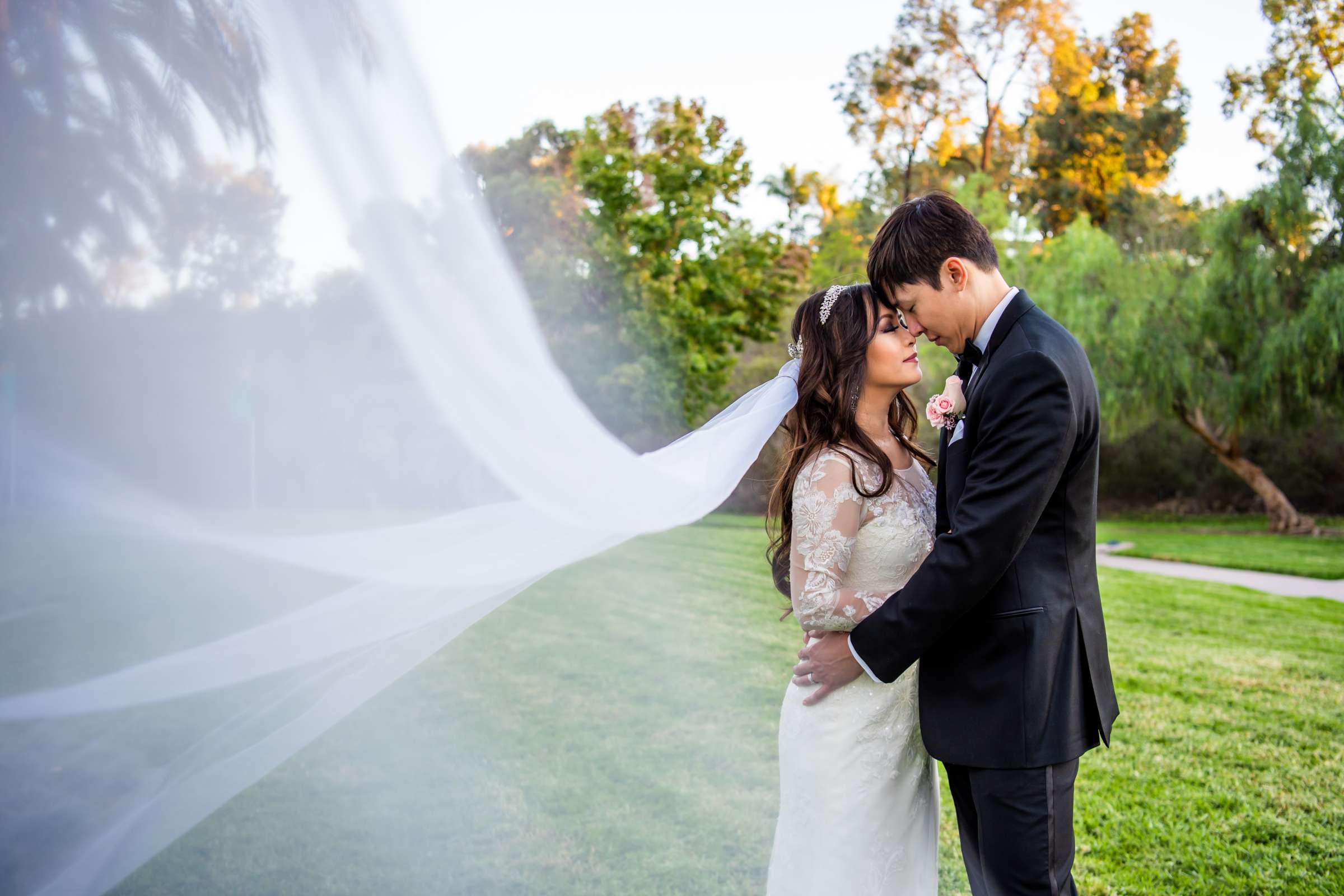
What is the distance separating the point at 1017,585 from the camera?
2045mm

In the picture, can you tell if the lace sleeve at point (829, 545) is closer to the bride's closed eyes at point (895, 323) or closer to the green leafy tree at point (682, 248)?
the bride's closed eyes at point (895, 323)

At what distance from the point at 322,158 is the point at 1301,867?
4.25 meters

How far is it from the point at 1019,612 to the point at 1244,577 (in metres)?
11.9

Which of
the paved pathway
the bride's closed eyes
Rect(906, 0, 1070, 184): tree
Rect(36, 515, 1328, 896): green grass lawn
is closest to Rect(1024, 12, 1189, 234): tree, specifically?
Rect(906, 0, 1070, 184): tree

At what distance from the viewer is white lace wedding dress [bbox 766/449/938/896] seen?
7.70 ft

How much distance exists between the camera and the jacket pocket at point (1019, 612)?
2.03 metres

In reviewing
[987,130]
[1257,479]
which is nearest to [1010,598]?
[1257,479]

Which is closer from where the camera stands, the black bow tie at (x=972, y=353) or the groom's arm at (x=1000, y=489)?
the groom's arm at (x=1000, y=489)

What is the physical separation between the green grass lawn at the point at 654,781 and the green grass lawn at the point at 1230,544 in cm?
541

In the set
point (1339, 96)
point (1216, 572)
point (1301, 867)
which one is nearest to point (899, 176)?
point (1339, 96)

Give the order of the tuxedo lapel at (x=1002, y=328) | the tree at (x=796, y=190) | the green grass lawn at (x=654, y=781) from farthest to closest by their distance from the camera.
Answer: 1. the tree at (x=796, y=190)
2. the green grass lawn at (x=654, y=781)
3. the tuxedo lapel at (x=1002, y=328)

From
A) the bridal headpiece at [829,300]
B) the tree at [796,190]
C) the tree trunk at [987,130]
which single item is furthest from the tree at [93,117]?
the tree trunk at [987,130]

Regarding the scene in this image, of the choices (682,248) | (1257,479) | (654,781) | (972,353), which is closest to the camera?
(972,353)

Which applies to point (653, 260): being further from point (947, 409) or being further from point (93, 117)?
point (93, 117)
